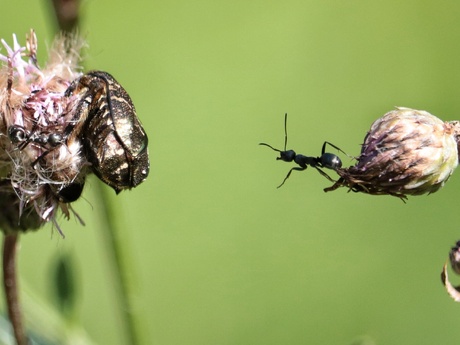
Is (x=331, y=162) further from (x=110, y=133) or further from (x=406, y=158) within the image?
(x=110, y=133)

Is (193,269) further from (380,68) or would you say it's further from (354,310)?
(380,68)

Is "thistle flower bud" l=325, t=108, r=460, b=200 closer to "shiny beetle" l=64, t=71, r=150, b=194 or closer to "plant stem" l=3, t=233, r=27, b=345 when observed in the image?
"shiny beetle" l=64, t=71, r=150, b=194

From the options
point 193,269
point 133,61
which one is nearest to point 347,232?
point 193,269

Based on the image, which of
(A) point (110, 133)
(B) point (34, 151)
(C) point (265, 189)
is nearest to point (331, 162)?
(A) point (110, 133)

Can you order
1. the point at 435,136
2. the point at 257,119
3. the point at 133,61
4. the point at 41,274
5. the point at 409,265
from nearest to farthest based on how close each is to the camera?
the point at 435,136
the point at 41,274
the point at 409,265
the point at 257,119
the point at 133,61

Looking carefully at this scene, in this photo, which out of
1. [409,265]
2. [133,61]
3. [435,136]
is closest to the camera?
[435,136]
